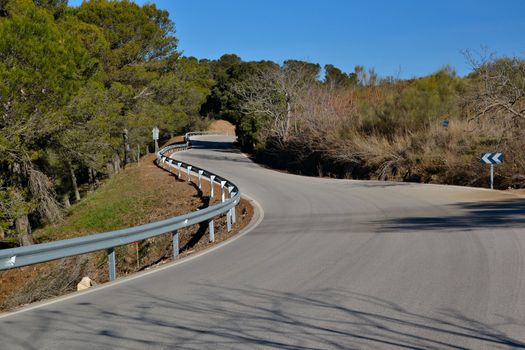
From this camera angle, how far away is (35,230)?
28781 mm

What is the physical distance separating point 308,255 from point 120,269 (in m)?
8.26

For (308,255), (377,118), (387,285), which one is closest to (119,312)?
(387,285)

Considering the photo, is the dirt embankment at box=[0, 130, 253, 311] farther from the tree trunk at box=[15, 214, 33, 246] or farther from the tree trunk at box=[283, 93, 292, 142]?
the tree trunk at box=[283, 93, 292, 142]

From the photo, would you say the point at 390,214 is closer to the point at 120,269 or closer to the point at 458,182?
the point at 120,269

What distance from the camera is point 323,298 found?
23.1 feet

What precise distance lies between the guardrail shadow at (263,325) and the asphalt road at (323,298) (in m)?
0.01

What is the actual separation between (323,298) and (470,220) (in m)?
7.80

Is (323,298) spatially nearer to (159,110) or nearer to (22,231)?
(22,231)

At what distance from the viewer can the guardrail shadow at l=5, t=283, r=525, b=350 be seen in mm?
5395

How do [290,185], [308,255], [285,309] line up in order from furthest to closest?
1. [290,185]
2. [308,255]
3. [285,309]

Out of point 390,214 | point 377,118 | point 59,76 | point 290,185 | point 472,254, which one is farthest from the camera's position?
point 377,118

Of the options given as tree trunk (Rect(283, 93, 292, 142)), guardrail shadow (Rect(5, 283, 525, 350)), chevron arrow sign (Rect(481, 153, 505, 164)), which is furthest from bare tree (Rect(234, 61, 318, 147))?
guardrail shadow (Rect(5, 283, 525, 350))

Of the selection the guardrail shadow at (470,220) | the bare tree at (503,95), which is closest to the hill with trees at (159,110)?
the bare tree at (503,95)

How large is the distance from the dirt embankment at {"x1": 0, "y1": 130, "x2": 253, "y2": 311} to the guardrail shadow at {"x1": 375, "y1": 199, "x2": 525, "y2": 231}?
429 centimetres
